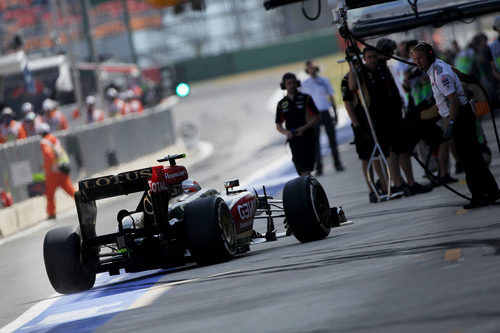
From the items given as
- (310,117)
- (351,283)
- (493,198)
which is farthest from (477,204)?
(351,283)

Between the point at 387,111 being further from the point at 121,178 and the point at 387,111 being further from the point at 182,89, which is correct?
the point at 182,89

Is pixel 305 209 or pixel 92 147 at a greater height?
pixel 305 209

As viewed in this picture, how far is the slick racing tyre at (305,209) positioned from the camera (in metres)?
11.7

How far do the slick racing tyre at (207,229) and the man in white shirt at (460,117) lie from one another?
2.82 metres

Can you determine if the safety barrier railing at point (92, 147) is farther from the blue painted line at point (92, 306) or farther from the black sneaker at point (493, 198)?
the black sneaker at point (493, 198)

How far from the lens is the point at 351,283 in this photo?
8.88 m

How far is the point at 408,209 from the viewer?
45.8 feet

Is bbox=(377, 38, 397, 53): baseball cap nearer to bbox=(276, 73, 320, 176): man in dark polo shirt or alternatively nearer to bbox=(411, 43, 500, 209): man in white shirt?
bbox=(276, 73, 320, 176): man in dark polo shirt

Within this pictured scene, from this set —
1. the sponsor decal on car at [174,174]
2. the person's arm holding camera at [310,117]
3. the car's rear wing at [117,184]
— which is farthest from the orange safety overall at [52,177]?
the car's rear wing at [117,184]

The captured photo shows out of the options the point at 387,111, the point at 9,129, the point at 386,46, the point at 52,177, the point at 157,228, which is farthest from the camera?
the point at 9,129

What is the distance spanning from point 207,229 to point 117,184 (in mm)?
1019

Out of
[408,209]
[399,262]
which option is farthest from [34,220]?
[399,262]

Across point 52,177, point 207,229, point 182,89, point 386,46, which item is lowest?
point 52,177

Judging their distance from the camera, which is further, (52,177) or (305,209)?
(52,177)
